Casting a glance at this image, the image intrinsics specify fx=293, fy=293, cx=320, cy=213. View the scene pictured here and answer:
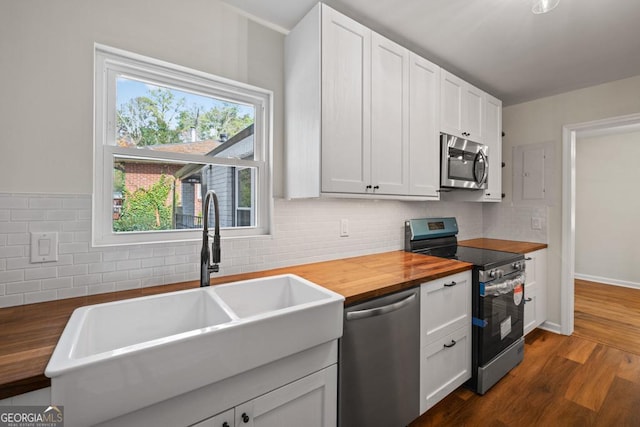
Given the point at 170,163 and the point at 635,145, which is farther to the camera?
the point at 635,145

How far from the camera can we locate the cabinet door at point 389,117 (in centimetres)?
182

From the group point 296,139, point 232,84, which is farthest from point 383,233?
point 232,84

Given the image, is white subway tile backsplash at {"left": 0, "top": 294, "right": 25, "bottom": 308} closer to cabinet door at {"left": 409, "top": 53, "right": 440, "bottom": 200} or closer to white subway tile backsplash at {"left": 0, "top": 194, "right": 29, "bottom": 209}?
white subway tile backsplash at {"left": 0, "top": 194, "right": 29, "bottom": 209}

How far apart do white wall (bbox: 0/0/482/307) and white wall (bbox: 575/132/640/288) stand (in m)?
5.49

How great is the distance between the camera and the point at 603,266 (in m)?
4.55

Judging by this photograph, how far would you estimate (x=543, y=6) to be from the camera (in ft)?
5.11

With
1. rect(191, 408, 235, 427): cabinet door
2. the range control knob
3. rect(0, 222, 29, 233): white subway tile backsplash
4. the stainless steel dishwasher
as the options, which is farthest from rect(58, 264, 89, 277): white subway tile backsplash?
the range control knob

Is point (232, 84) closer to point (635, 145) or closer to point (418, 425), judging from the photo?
point (418, 425)

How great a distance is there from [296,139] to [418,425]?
6.08 feet

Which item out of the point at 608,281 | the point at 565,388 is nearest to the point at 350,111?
the point at 565,388

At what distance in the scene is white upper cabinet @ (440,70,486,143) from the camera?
2281 mm

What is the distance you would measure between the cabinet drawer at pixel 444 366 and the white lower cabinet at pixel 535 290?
1.13 meters

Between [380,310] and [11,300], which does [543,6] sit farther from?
[11,300]

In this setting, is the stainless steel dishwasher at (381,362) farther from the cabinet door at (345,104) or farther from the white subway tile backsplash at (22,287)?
the white subway tile backsplash at (22,287)
